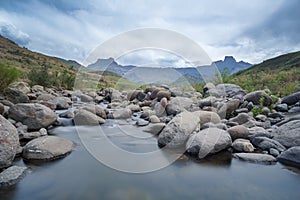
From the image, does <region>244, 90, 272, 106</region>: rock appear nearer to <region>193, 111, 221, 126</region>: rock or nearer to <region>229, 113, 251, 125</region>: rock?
<region>229, 113, 251, 125</region>: rock

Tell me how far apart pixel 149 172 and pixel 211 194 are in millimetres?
1346

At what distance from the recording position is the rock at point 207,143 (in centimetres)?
541

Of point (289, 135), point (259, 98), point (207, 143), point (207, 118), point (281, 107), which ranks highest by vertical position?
point (259, 98)

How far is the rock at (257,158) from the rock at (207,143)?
496 millimetres

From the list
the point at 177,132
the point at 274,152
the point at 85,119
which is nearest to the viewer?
the point at 274,152

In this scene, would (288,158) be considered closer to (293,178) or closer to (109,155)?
(293,178)

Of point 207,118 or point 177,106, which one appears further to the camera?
point 177,106

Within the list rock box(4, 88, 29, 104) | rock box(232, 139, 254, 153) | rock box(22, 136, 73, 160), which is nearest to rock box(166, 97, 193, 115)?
rock box(232, 139, 254, 153)

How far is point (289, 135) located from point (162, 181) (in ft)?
11.5

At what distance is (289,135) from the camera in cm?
562

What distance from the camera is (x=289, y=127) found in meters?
5.88

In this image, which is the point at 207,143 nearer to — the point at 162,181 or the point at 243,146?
the point at 243,146

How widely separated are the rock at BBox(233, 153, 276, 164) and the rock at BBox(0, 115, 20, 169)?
4.82m

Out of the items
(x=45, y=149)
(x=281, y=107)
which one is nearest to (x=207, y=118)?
(x=281, y=107)
